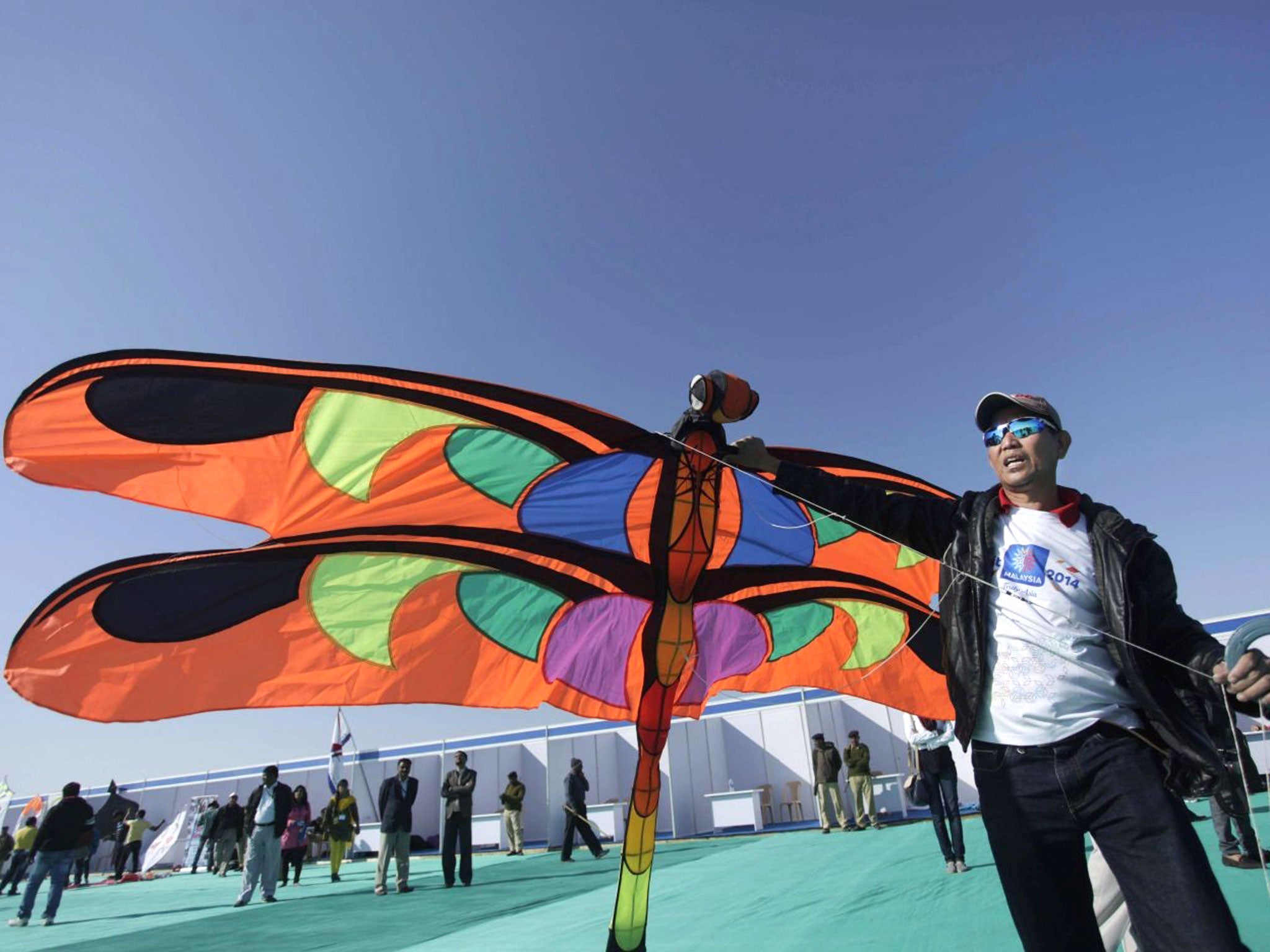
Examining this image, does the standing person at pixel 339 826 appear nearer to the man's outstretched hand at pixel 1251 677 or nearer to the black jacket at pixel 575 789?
the black jacket at pixel 575 789

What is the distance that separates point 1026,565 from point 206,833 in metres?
19.7

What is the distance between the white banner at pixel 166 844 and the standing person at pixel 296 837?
9.16 meters

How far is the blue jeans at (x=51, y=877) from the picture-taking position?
354 inches

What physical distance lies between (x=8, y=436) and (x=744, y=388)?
2942 mm

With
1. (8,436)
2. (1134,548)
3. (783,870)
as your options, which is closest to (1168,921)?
(1134,548)

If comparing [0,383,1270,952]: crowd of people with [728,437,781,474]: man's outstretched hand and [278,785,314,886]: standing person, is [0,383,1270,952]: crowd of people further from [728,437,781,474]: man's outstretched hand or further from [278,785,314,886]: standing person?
[278,785,314,886]: standing person

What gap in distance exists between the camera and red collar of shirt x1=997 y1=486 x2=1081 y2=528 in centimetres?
206

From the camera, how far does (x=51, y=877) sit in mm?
9219

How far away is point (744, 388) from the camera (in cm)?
325

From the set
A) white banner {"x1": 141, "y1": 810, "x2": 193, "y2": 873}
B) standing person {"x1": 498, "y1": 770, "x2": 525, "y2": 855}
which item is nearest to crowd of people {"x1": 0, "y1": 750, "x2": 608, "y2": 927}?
standing person {"x1": 498, "y1": 770, "x2": 525, "y2": 855}

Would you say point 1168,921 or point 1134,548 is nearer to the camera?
point 1168,921

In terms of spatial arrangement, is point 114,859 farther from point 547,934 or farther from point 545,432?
point 545,432

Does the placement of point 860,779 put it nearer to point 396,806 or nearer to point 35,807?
point 396,806

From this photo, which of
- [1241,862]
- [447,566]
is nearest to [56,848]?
[447,566]
